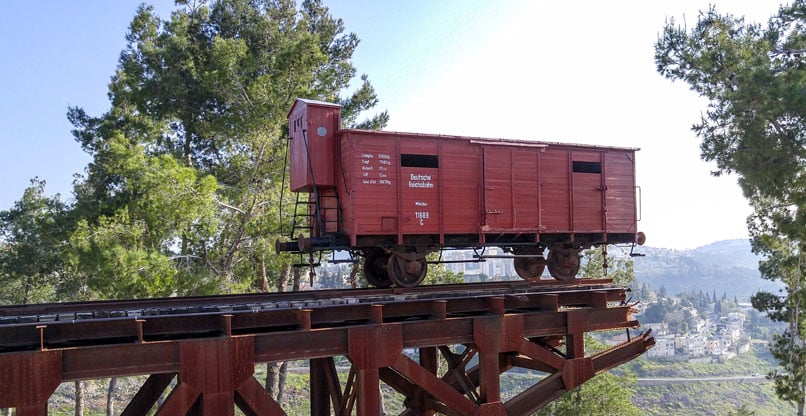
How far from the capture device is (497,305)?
26.6ft

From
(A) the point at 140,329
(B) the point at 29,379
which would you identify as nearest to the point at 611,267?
(A) the point at 140,329

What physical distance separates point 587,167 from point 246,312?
831 cm

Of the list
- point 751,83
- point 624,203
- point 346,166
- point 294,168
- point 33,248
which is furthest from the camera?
point 33,248

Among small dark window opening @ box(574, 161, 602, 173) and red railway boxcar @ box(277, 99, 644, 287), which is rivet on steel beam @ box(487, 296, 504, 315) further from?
small dark window opening @ box(574, 161, 602, 173)

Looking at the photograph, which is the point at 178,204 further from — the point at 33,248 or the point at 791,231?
the point at 791,231

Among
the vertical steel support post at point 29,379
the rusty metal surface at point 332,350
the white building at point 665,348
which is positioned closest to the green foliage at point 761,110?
the rusty metal surface at point 332,350

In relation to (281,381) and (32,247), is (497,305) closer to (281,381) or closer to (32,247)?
(281,381)

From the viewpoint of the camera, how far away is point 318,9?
2584cm

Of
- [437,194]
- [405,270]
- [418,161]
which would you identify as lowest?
[405,270]

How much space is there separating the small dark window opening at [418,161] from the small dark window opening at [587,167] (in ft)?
11.3

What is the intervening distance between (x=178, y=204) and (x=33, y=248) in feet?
39.2

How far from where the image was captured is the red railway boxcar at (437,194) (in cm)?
1032

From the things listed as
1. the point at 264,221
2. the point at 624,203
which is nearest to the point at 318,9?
the point at 264,221

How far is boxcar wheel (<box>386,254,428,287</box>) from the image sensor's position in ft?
35.5
